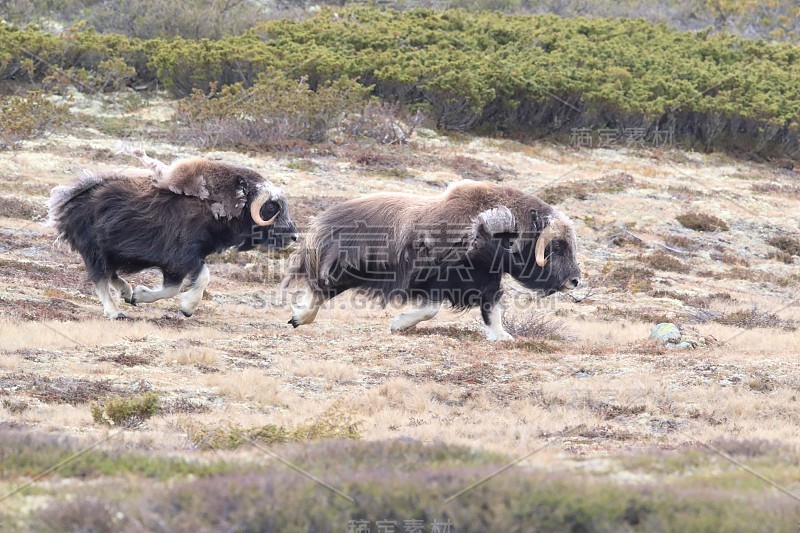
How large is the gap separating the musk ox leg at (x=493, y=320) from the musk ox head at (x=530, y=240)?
0.34 meters

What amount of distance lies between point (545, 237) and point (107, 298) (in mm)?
3995

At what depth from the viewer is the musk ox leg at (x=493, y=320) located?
942 centimetres

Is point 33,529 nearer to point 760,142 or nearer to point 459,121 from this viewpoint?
point 459,121

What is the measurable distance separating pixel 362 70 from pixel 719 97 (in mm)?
9068

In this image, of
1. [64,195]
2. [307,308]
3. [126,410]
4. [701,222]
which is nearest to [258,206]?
[307,308]

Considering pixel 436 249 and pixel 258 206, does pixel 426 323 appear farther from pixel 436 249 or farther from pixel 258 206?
pixel 258 206

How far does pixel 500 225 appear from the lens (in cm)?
913

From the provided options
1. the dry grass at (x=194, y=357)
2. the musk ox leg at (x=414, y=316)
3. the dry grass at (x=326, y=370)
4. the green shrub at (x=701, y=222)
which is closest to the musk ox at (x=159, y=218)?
the dry grass at (x=194, y=357)

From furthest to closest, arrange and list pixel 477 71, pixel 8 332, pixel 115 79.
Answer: pixel 477 71 < pixel 115 79 < pixel 8 332

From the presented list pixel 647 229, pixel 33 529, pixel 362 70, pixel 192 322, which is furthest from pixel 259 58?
pixel 33 529

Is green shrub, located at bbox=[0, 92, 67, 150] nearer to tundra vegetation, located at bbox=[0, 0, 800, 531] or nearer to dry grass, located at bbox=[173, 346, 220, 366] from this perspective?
tundra vegetation, located at bbox=[0, 0, 800, 531]

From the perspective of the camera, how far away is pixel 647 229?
1794 cm

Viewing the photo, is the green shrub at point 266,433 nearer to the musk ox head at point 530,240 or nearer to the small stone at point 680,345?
the musk ox head at point 530,240

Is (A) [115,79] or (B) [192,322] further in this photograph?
(A) [115,79]
